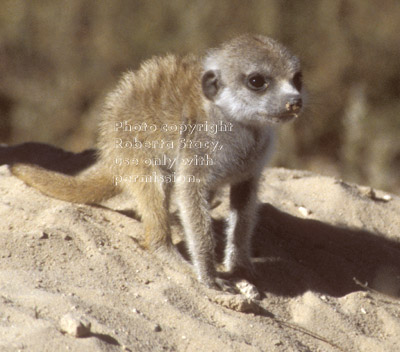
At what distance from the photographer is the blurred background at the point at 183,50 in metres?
8.02

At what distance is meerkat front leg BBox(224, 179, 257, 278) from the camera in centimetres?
393

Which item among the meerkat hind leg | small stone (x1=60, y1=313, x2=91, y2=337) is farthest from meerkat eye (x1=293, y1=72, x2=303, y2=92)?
small stone (x1=60, y1=313, x2=91, y2=337)

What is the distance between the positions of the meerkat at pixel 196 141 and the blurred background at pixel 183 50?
12.5 feet

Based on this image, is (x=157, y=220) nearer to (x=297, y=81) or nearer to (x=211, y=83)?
(x=211, y=83)

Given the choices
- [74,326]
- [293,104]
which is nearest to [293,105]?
[293,104]

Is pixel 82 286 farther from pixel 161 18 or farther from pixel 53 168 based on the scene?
pixel 161 18

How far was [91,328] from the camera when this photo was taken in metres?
2.66

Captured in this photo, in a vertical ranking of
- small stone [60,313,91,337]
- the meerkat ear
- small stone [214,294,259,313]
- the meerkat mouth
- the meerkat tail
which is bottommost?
small stone [214,294,259,313]

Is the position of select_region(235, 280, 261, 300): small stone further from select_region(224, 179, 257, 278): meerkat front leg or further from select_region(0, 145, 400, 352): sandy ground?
select_region(224, 179, 257, 278): meerkat front leg

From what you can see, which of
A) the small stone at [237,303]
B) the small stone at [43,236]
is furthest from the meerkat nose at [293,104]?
the small stone at [43,236]

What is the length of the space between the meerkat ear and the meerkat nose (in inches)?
18.4

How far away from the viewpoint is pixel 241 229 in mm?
4008

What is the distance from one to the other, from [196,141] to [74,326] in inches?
59.7

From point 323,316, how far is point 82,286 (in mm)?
1262
